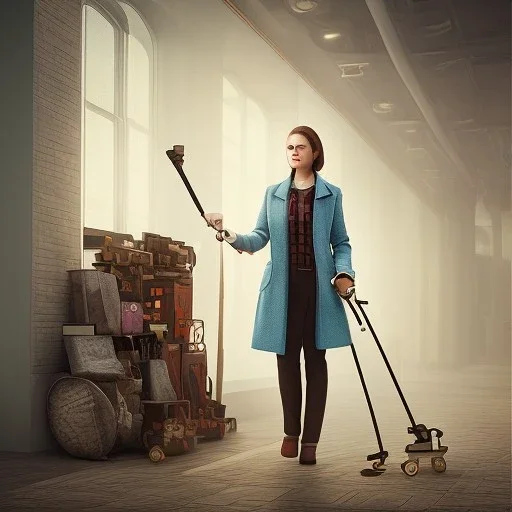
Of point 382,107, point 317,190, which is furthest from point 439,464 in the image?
point 382,107

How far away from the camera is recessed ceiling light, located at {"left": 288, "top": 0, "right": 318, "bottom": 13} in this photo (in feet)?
26.0

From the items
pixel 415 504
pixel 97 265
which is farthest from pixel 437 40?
pixel 415 504

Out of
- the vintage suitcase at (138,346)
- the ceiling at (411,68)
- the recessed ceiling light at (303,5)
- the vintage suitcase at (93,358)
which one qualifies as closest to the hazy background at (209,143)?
the ceiling at (411,68)

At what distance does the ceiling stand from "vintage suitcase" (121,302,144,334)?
2776 mm

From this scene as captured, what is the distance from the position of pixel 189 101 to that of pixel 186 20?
27.2 inches

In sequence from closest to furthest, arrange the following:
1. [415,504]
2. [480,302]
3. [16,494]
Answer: [415,504] < [16,494] < [480,302]

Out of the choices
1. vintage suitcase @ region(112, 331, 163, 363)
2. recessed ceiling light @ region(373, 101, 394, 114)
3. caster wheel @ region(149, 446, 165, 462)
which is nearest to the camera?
caster wheel @ region(149, 446, 165, 462)

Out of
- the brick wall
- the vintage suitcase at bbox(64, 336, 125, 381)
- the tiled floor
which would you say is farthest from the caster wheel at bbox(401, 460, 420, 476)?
the brick wall

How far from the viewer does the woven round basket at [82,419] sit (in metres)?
5.32

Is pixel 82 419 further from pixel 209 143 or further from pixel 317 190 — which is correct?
pixel 209 143

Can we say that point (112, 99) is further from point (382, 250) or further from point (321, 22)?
point (382, 250)

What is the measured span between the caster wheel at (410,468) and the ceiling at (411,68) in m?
4.28

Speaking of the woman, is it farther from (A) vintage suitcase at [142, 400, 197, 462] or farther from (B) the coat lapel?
(A) vintage suitcase at [142, 400, 197, 462]

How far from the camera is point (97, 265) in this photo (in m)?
6.03
